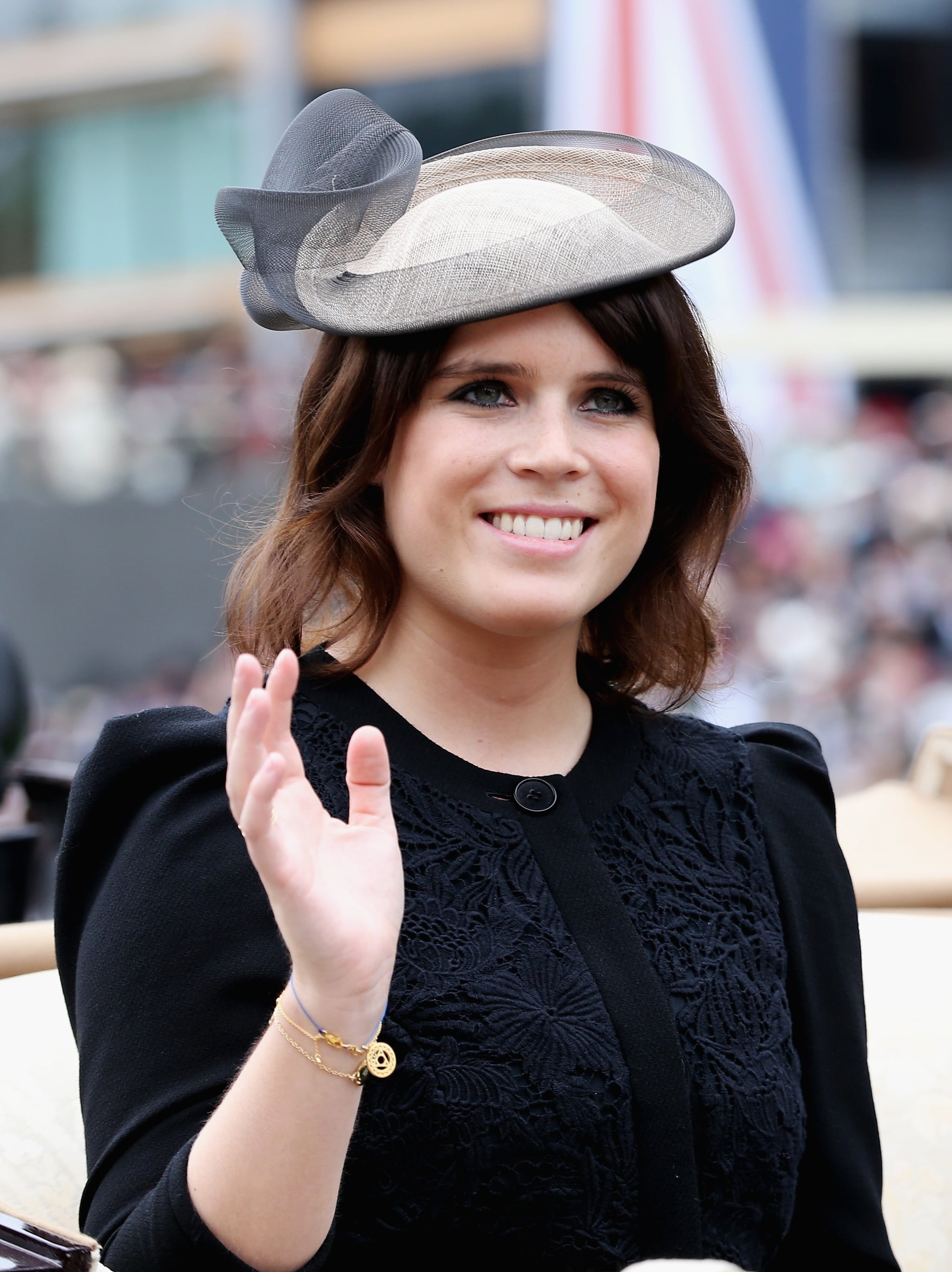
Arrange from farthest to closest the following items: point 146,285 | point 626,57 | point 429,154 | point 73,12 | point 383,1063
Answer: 1. point 73,12
2. point 146,285
3. point 429,154
4. point 626,57
5. point 383,1063

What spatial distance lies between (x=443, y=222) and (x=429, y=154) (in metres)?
12.4

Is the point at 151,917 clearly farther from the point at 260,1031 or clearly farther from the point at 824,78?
the point at 824,78

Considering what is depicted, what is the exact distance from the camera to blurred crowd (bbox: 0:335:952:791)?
303 inches

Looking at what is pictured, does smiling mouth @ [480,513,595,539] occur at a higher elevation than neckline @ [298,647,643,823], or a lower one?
higher

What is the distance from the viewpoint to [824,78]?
1392 centimetres

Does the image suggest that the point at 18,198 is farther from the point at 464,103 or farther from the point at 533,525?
the point at 533,525

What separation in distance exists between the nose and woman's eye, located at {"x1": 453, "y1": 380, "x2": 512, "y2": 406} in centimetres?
4

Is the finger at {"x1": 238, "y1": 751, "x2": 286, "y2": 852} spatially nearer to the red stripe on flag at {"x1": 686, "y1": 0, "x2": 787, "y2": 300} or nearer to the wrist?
the wrist

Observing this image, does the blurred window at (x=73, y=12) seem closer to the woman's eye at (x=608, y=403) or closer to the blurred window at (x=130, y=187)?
the blurred window at (x=130, y=187)

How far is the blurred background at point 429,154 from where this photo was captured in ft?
27.0

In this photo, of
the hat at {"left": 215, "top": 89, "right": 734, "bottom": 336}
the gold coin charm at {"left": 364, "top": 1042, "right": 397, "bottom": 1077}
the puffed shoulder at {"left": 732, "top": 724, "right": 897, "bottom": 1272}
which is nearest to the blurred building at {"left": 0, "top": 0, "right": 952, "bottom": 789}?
the puffed shoulder at {"left": 732, "top": 724, "right": 897, "bottom": 1272}

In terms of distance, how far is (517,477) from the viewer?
1.62 meters

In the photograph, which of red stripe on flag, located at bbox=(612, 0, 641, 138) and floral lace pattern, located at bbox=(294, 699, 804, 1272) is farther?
red stripe on flag, located at bbox=(612, 0, 641, 138)

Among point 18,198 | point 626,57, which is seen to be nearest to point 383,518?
point 626,57
